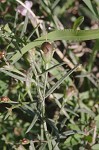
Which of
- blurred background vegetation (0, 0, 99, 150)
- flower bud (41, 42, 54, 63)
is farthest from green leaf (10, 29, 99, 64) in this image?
flower bud (41, 42, 54, 63)

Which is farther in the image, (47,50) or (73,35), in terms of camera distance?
(73,35)

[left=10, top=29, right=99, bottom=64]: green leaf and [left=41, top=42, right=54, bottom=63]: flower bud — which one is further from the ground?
[left=10, top=29, right=99, bottom=64]: green leaf

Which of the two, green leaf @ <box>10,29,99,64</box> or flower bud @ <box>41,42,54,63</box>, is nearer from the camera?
flower bud @ <box>41,42,54,63</box>

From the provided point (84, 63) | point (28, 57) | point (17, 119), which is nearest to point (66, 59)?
point (84, 63)

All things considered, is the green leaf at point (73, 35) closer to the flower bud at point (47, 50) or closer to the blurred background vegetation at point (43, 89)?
the blurred background vegetation at point (43, 89)

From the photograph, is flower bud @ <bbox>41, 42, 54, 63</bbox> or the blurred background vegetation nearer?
flower bud @ <bbox>41, 42, 54, 63</bbox>

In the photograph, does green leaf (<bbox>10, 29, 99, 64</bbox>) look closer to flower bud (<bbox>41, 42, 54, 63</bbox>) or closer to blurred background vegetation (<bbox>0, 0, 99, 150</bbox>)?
blurred background vegetation (<bbox>0, 0, 99, 150</bbox>)

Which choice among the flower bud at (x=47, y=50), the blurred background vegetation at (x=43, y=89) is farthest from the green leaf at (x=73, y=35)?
the flower bud at (x=47, y=50)

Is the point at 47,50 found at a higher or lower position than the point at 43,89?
higher

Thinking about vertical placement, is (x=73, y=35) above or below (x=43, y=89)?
above
